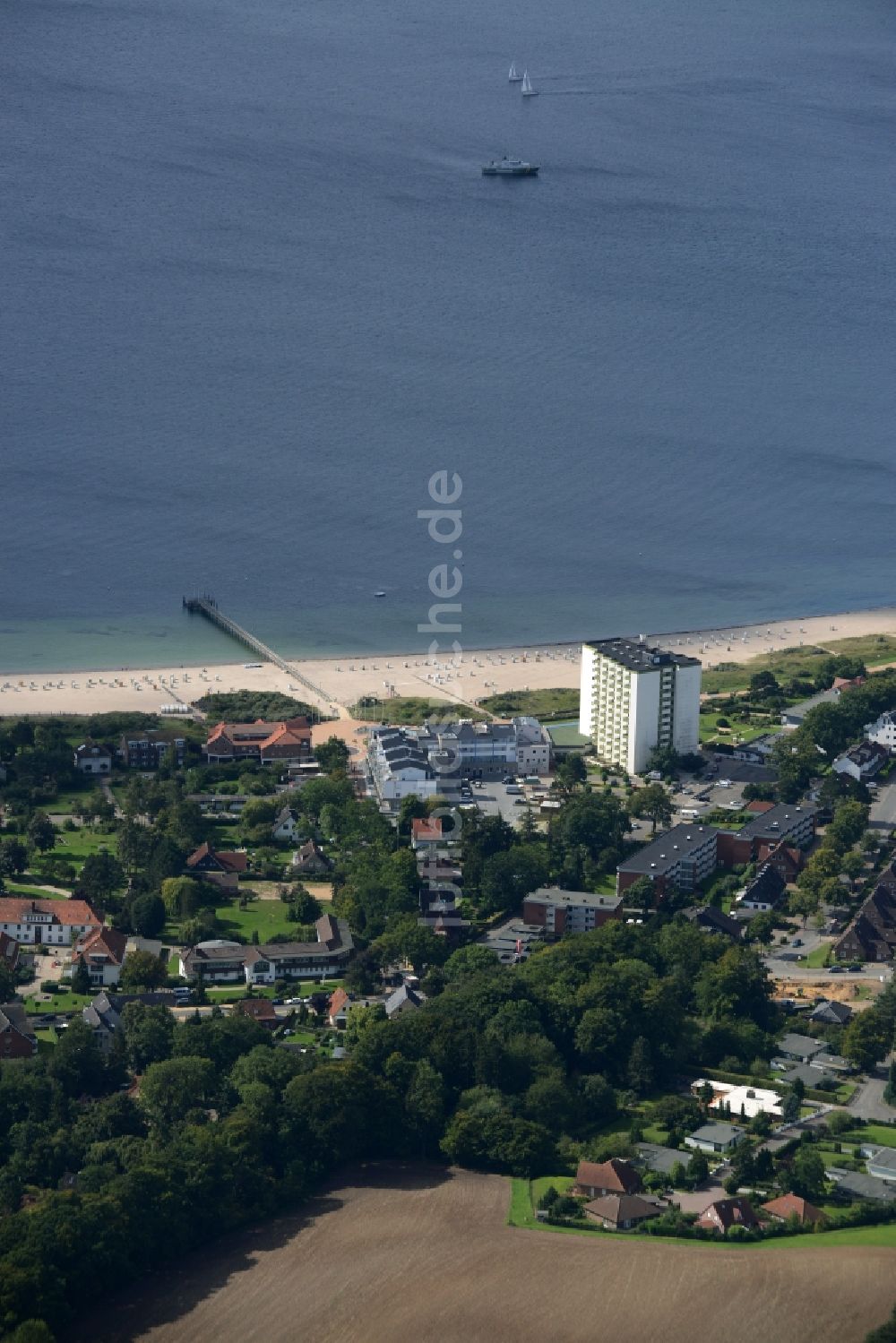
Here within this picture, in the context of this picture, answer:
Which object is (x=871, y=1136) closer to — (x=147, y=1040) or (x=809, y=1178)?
(x=809, y=1178)

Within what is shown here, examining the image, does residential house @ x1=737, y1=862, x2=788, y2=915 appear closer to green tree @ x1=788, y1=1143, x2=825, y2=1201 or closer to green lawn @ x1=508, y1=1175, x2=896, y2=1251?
green tree @ x1=788, y1=1143, x2=825, y2=1201

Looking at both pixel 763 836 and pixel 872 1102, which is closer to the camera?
pixel 872 1102

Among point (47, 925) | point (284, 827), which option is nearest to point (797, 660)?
point (284, 827)

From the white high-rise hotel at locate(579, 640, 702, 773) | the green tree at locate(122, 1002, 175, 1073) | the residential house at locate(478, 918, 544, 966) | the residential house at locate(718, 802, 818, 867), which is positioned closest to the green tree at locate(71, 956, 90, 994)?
the green tree at locate(122, 1002, 175, 1073)

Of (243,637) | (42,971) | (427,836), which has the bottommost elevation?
(42,971)

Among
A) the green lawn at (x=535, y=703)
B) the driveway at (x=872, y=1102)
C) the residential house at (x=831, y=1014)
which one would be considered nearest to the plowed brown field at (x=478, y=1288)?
the driveway at (x=872, y=1102)

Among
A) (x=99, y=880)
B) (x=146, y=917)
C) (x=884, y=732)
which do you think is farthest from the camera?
(x=884, y=732)

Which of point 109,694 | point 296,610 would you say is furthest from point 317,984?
point 296,610
